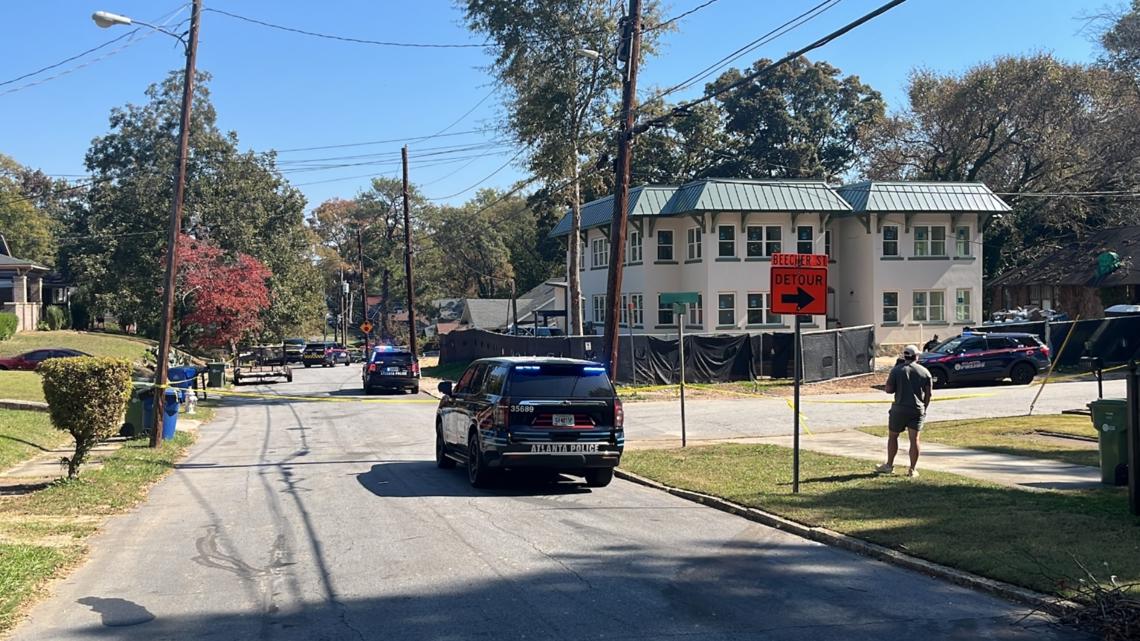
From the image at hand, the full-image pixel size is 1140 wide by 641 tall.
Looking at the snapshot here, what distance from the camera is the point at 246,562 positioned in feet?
28.6

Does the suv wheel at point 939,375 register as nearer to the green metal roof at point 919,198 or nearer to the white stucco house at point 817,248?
the white stucco house at point 817,248

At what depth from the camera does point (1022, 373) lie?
2973 centimetres

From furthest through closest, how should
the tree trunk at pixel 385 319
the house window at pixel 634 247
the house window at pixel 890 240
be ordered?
1. the tree trunk at pixel 385 319
2. the house window at pixel 634 247
3. the house window at pixel 890 240

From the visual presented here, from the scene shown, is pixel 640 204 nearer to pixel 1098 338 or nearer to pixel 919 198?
pixel 919 198

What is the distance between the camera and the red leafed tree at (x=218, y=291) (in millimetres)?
52812

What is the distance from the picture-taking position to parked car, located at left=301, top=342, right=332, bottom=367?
64.8 m

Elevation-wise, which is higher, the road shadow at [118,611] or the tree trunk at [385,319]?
the tree trunk at [385,319]

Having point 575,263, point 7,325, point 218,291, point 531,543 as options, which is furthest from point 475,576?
point 7,325

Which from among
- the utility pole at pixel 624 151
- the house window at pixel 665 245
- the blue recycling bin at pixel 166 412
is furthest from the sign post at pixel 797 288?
the house window at pixel 665 245

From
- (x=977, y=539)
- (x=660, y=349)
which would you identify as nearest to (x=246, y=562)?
(x=977, y=539)

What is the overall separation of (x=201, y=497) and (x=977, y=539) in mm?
9451

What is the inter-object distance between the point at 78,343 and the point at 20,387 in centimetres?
2646

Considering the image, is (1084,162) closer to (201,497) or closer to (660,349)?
(660,349)

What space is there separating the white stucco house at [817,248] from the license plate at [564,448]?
28.2 meters
